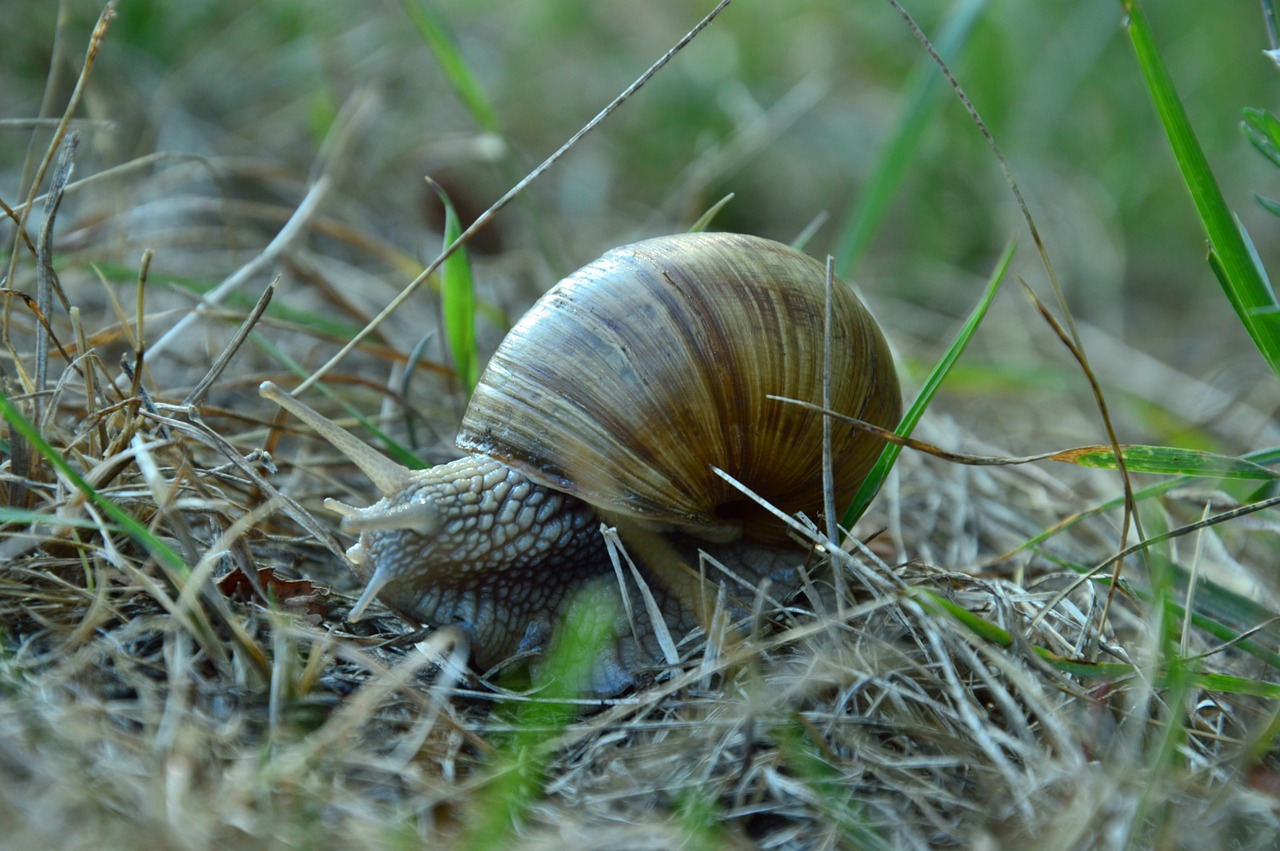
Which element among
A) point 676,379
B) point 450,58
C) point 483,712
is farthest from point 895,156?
point 483,712

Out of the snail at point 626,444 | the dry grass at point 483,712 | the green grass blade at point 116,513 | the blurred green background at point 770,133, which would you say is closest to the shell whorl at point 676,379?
the snail at point 626,444

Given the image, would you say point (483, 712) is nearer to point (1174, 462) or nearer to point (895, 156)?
point (1174, 462)

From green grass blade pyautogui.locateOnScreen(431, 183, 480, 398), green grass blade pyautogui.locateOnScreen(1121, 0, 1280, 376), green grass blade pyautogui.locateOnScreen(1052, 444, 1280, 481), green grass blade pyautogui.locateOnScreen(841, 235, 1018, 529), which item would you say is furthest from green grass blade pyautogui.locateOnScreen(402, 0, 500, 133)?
green grass blade pyautogui.locateOnScreen(1052, 444, 1280, 481)

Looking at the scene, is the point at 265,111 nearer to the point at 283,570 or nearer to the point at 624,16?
the point at 624,16

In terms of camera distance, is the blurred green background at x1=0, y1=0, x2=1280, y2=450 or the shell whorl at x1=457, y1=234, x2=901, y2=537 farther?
the blurred green background at x1=0, y1=0, x2=1280, y2=450

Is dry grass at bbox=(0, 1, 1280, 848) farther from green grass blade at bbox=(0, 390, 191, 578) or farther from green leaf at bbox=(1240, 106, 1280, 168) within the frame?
green leaf at bbox=(1240, 106, 1280, 168)

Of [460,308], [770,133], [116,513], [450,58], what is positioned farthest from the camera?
[770,133]
